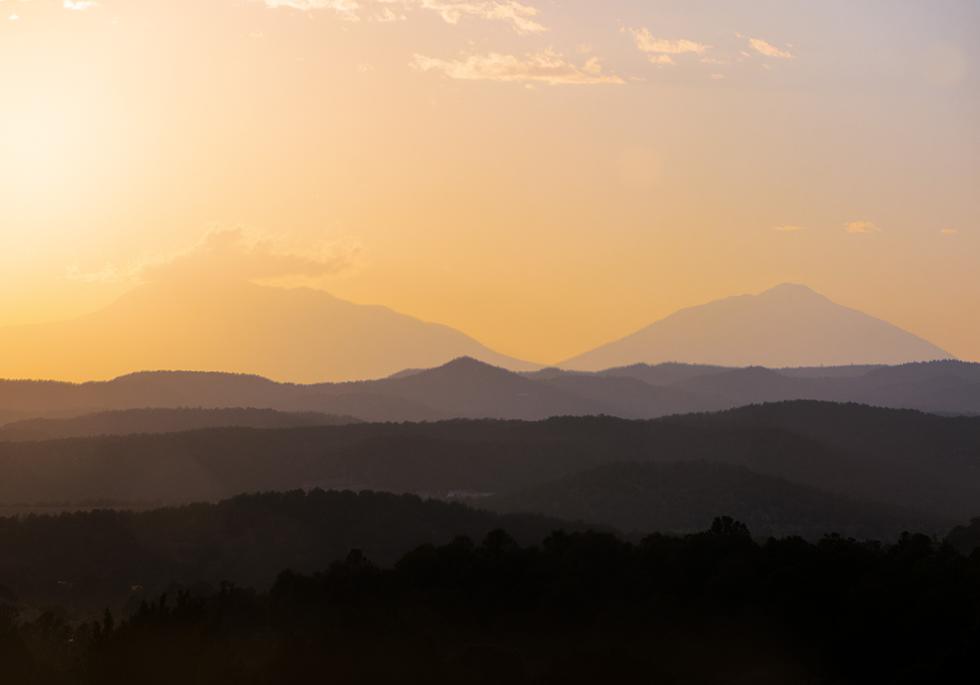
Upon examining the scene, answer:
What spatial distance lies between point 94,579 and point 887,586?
122 m

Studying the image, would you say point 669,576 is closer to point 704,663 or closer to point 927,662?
point 704,663

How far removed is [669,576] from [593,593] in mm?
5376

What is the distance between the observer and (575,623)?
96.7 m

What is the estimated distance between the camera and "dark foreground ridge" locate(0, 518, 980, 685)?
80938 mm

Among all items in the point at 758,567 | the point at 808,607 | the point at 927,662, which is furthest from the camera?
the point at 758,567

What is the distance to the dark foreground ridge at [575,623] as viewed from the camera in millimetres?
80938

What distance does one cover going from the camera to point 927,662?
78.8 m

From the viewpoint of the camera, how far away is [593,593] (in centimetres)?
10194

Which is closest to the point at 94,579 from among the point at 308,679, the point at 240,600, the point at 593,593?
the point at 240,600

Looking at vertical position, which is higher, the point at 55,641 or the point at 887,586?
the point at 887,586

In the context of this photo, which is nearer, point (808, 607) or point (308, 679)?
point (308, 679)

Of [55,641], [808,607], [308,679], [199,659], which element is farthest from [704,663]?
[55,641]

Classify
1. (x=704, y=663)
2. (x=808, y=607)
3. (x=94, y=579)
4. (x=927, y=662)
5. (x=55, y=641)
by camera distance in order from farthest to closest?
1. (x=94, y=579)
2. (x=55, y=641)
3. (x=808, y=607)
4. (x=704, y=663)
5. (x=927, y=662)

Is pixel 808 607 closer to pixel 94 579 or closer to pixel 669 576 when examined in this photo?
pixel 669 576
